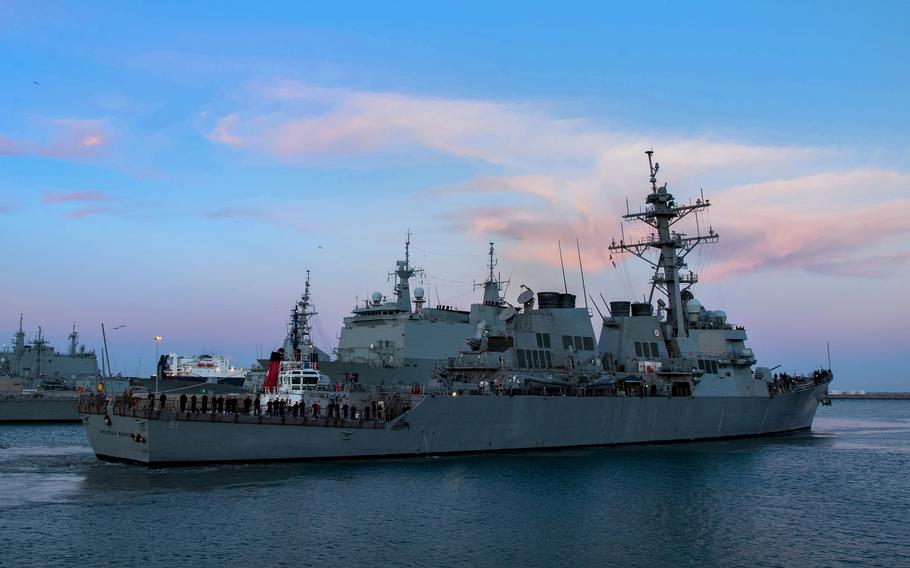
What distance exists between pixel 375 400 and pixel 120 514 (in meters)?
14.0

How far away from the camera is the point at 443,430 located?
31469 mm

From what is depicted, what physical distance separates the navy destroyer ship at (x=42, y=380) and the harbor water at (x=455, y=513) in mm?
32009

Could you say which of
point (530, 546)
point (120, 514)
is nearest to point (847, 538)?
point (530, 546)

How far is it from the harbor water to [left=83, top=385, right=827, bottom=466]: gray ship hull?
0.67 m

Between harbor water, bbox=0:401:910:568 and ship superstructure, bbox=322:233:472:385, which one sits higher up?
ship superstructure, bbox=322:233:472:385

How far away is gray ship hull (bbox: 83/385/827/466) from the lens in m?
26.8

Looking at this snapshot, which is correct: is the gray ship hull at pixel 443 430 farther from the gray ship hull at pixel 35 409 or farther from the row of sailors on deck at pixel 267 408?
the gray ship hull at pixel 35 409

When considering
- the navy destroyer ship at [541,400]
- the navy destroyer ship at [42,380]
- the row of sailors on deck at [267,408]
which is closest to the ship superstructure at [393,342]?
the navy destroyer ship at [541,400]

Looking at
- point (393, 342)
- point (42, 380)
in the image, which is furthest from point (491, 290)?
point (42, 380)

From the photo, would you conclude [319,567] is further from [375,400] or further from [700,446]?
[700,446]

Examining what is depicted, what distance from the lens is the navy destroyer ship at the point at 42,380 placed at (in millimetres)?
59875

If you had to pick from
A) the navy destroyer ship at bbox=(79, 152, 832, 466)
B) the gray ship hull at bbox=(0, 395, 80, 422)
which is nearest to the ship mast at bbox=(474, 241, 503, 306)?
the navy destroyer ship at bbox=(79, 152, 832, 466)

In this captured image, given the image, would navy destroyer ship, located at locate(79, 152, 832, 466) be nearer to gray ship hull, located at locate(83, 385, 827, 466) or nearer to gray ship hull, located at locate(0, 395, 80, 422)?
gray ship hull, located at locate(83, 385, 827, 466)

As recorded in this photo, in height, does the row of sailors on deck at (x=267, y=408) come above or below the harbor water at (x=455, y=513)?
above
